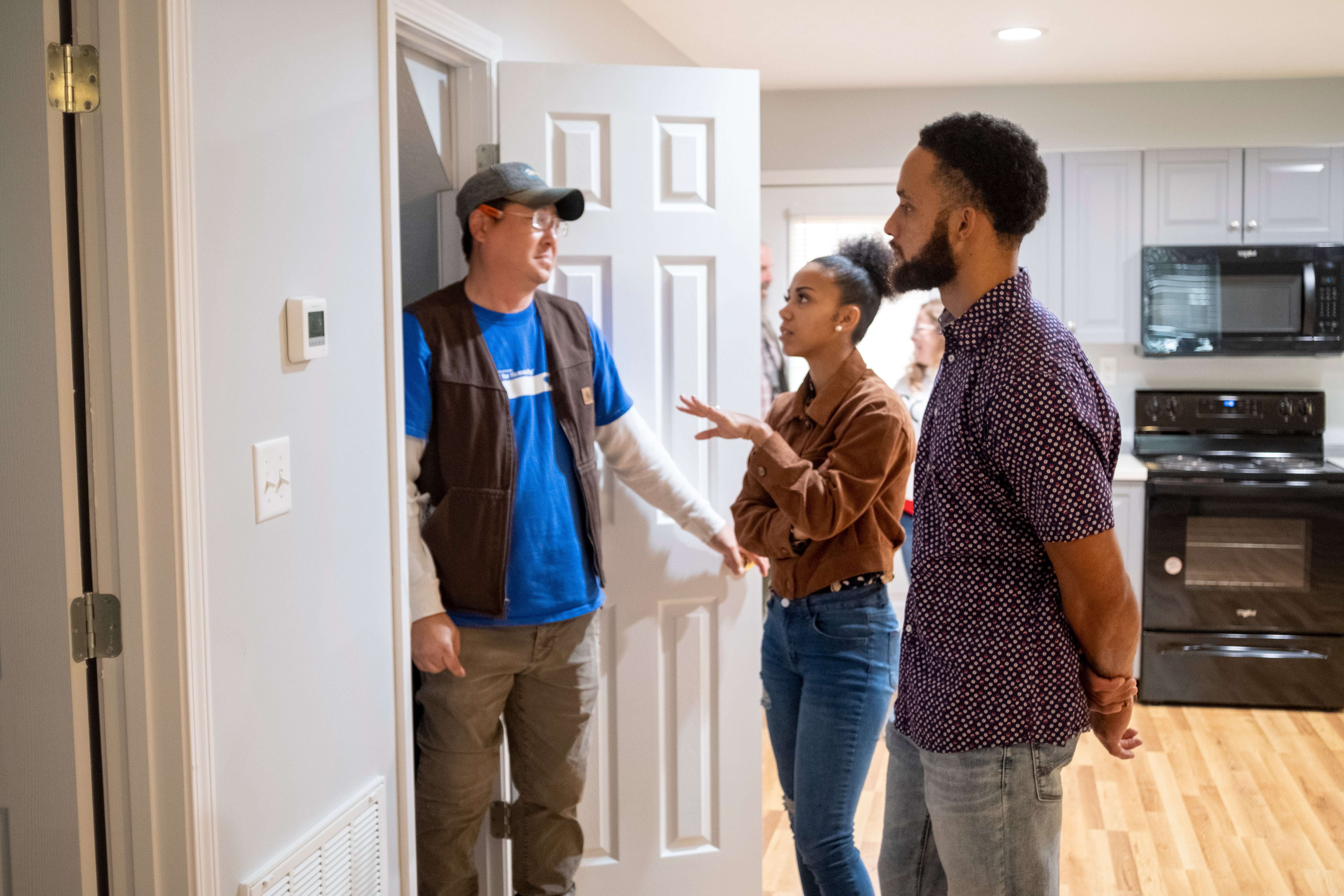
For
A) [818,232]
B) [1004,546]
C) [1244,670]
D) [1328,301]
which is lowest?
[1244,670]

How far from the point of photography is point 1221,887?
2926mm

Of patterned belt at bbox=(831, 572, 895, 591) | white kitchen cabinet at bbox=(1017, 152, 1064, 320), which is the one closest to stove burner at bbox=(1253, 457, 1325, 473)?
white kitchen cabinet at bbox=(1017, 152, 1064, 320)

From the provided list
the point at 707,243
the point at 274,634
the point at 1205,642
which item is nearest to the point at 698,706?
the point at 707,243

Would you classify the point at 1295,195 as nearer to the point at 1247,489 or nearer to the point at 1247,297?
the point at 1247,297

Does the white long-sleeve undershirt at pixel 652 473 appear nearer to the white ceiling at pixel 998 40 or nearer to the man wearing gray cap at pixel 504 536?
the man wearing gray cap at pixel 504 536

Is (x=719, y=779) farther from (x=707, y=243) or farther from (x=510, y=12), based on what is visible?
(x=510, y=12)

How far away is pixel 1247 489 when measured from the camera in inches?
171

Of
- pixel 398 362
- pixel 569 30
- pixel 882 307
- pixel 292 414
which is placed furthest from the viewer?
pixel 882 307

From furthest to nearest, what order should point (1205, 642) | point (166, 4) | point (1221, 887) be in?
1. point (1205, 642)
2. point (1221, 887)
3. point (166, 4)

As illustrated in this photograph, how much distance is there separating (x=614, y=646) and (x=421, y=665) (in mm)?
596

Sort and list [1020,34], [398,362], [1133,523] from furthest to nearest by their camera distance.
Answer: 1. [1133,523]
2. [1020,34]
3. [398,362]

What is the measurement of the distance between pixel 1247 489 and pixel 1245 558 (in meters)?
0.27

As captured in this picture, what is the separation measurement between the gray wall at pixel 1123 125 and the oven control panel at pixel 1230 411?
0.08 metres

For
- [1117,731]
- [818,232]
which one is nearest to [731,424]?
[1117,731]
